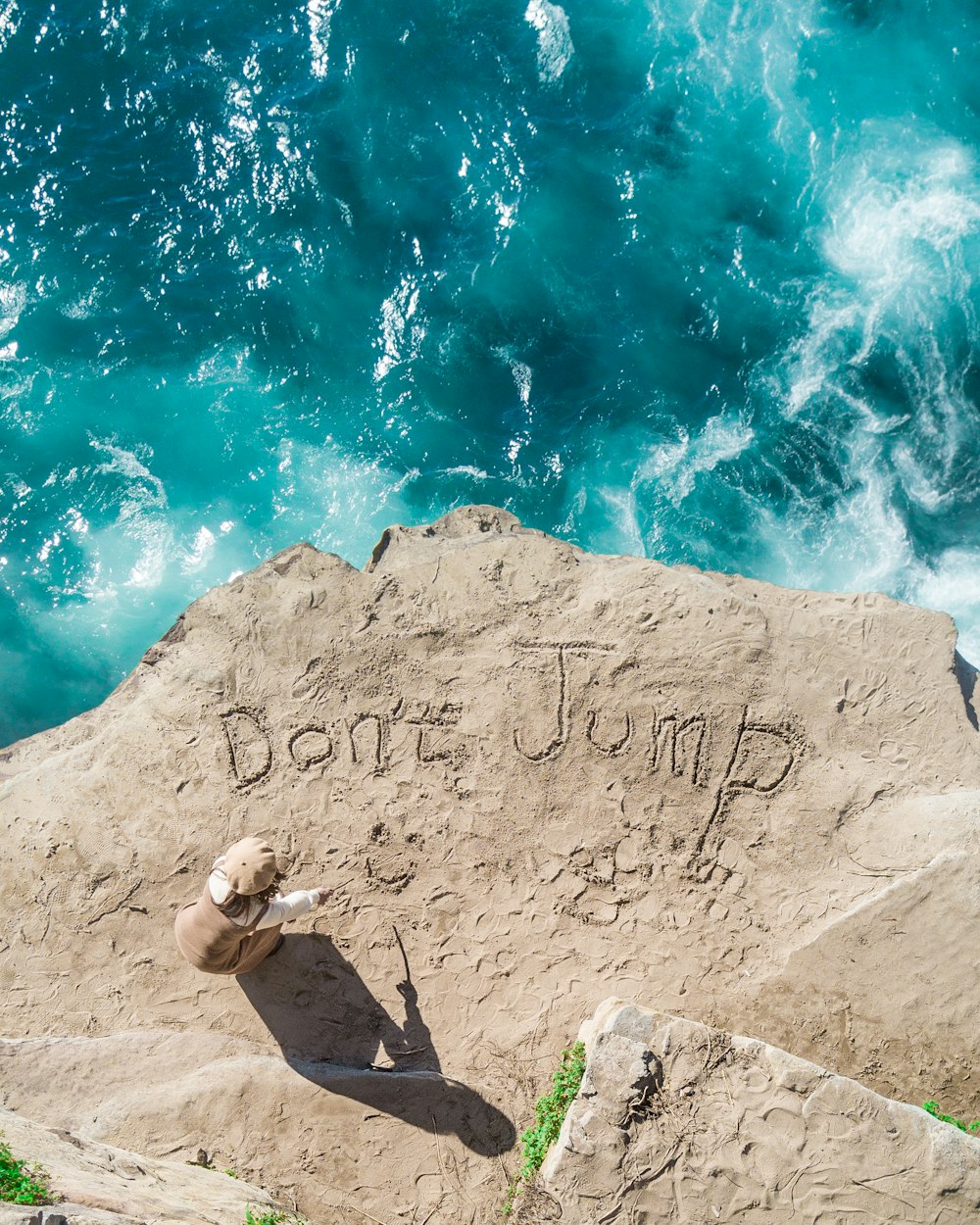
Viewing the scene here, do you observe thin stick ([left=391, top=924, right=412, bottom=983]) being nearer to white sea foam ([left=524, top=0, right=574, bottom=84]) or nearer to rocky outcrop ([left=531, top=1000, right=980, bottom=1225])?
rocky outcrop ([left=531, top=1000, right=980, bottom=1225])

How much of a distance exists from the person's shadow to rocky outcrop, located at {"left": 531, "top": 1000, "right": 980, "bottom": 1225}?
0.66 metres

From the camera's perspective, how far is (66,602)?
1017cm

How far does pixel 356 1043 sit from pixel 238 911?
4.48ft

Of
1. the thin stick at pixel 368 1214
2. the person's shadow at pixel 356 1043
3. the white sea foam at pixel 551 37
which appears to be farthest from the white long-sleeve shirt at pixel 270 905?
the white sea foam at pixel 551 37

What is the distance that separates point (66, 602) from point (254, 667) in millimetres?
4655

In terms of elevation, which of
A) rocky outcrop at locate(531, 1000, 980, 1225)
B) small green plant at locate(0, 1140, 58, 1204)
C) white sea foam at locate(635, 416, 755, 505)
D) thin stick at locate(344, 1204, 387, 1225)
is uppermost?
white sea foam at locate(635, 416, 755, 505)

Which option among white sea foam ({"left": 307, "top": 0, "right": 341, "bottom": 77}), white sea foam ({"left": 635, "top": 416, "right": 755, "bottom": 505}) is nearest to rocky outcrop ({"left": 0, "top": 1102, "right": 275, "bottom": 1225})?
white sea foam ({"left": 635, "top": 416, "right": 755, "bottom": 505})

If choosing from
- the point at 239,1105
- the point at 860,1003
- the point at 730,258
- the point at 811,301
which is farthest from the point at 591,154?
the point at 239,1105

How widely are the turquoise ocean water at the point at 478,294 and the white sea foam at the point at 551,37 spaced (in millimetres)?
41

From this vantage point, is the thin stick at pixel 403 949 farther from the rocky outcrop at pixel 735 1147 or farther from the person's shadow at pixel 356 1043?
the rocky outcrop at pixel 735 1147

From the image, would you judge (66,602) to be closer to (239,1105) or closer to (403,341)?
(403,341)

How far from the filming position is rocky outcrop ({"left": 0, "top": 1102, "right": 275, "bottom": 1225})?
4.08 meters

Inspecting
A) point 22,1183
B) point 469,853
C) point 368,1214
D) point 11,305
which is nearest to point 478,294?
point 11,305

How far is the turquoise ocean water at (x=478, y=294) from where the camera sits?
1012 centimetres
